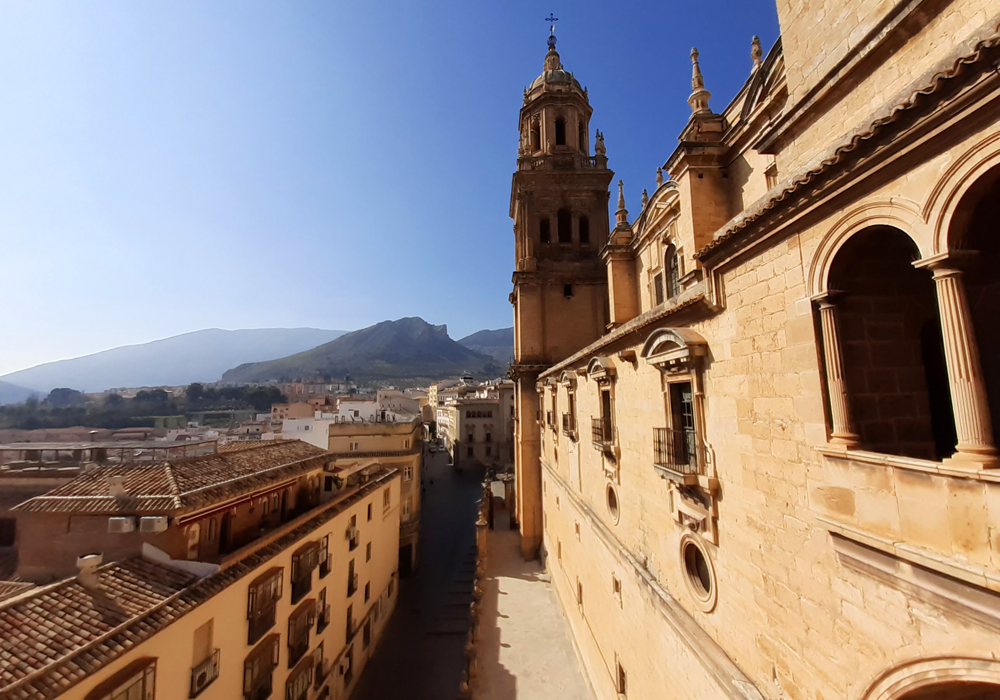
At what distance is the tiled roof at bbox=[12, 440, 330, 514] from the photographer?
9234 mm

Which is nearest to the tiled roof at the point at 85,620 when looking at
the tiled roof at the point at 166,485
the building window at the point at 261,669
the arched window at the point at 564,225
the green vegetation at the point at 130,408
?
the tiled roof at the point at 166,485

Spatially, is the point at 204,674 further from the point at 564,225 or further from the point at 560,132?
the point at 560,132

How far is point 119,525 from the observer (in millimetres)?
8797

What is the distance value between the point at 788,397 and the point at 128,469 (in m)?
13.8

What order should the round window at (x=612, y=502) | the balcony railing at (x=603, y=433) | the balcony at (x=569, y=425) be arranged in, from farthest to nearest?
1. the balcony at (x=569, y=425)
2. the round window at (x=612, y=502)
3. the balcony railing at (x=603, y=433)

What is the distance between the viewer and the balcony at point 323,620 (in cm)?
1386

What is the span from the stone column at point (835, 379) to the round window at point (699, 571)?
10.8ft

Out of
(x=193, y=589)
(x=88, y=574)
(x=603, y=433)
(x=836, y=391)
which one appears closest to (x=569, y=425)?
(x=603, y=433)

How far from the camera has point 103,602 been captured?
741cm

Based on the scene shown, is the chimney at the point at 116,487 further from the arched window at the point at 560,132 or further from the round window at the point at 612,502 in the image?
the arched window at the point at 560,132

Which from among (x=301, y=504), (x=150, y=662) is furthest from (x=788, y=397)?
(x=301, y=504)

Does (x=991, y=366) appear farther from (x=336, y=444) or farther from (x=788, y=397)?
(x=336, y=444)

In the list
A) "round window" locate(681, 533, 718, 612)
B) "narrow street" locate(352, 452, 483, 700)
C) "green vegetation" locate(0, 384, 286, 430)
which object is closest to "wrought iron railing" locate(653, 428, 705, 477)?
"round window" locate(681, 533, 718, 612)

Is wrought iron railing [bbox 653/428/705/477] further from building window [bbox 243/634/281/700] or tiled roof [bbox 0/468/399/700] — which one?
building window [bbox 243/634/281/700]
